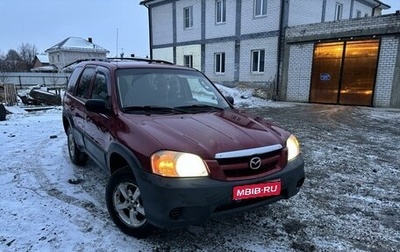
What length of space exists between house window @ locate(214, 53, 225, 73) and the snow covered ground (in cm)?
1405

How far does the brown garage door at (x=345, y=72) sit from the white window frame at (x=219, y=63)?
6407 millimetres

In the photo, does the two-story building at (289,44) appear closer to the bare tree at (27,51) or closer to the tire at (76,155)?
the tire at (76,155)

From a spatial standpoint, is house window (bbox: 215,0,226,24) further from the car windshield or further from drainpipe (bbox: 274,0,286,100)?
the car windshield

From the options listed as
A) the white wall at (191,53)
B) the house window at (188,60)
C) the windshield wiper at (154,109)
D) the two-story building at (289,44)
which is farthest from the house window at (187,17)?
the windshield wiper at (154,109)

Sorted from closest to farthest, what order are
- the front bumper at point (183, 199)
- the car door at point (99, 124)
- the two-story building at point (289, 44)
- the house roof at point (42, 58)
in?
1. the front bumper at point (183, 199)
2. the car door at point (99, 124)
3. the two-story building at point (289, 44)
4. the house roof at point (42, 58)

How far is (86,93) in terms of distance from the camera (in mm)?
4270

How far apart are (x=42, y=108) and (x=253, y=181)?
39.7 feet

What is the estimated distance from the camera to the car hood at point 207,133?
251cm

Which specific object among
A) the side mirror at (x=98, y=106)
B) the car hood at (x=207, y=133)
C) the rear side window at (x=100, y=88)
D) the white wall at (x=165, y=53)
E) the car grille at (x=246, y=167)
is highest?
the white wall at (x=165, y=53)

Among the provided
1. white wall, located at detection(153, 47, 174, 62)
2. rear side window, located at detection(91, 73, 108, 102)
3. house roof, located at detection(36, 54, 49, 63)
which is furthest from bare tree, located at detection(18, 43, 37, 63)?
rear side window, located at detection(91, 73, 108, 102)

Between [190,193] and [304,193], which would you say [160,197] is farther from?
[304,193]

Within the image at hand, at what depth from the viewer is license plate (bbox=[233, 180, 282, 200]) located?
97.2 inches

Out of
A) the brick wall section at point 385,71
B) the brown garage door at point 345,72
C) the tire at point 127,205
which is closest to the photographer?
the tire at point 127,205

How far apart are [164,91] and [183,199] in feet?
5.44
